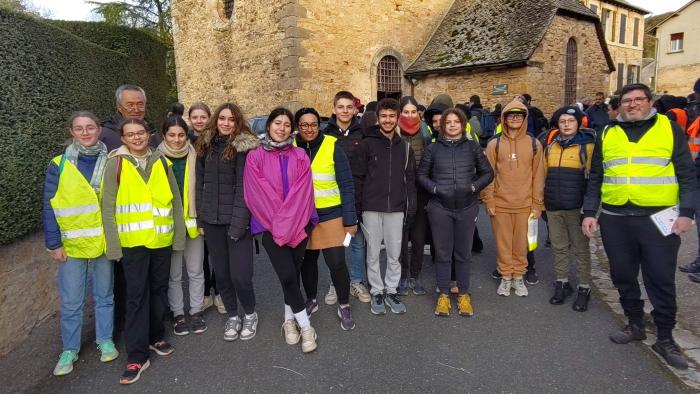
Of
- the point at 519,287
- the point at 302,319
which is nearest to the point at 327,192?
the point at 302,319

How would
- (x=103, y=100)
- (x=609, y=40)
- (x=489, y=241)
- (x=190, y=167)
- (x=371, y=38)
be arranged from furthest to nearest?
(x=609, y=40), (x=371, y=38), (x=489, y=241), (x=103, y=100), (x=190, y=167)

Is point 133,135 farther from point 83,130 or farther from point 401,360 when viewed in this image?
point 401,360

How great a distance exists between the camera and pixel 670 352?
10.3ft

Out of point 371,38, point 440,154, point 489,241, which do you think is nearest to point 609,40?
point 371,38

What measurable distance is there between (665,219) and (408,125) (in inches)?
87.8

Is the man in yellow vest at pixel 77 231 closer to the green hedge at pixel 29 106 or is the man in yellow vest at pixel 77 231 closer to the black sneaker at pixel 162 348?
the black sneaker at pixel 162 348

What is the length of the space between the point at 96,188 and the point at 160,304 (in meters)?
1.03

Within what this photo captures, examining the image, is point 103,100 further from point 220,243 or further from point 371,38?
point 371,38

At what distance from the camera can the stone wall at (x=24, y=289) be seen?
11.4 feet

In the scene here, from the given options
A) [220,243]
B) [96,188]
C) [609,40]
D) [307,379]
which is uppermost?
[609,40]

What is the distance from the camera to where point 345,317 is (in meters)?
3.87

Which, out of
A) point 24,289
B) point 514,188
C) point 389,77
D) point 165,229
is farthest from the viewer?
point 389,77

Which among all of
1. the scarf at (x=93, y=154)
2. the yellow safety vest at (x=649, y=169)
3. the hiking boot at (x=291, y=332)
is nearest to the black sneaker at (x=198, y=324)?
the hiking boot at (x=291, y=332)

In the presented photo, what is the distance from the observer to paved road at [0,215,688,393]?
298 cm
